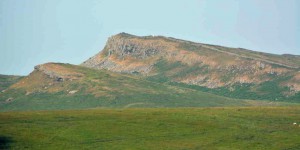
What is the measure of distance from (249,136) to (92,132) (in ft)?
73.3

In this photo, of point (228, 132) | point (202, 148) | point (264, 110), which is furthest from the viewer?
point (264, 110)

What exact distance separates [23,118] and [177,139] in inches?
1015

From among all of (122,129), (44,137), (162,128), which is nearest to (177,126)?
(162,128)

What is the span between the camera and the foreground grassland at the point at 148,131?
3027 inches

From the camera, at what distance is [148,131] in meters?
86.6

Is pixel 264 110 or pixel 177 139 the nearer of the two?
pixel 177 139

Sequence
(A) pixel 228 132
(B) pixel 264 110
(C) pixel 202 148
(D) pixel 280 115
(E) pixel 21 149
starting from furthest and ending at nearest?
(B) pixel 264 110
(D) pixel 280 115
(A) pixel 228 132
(C) pixel 202 148
(E) pixel 21 149

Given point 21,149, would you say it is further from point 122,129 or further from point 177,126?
point 177,126

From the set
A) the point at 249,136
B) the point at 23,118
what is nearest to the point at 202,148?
the point at 249,136

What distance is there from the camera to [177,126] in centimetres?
9162

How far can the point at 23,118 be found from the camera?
93062 millimetres

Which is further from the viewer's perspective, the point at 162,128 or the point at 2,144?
the point at 162,128

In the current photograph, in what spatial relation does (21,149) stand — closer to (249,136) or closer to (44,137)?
(44,137)

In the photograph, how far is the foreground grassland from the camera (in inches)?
3027
